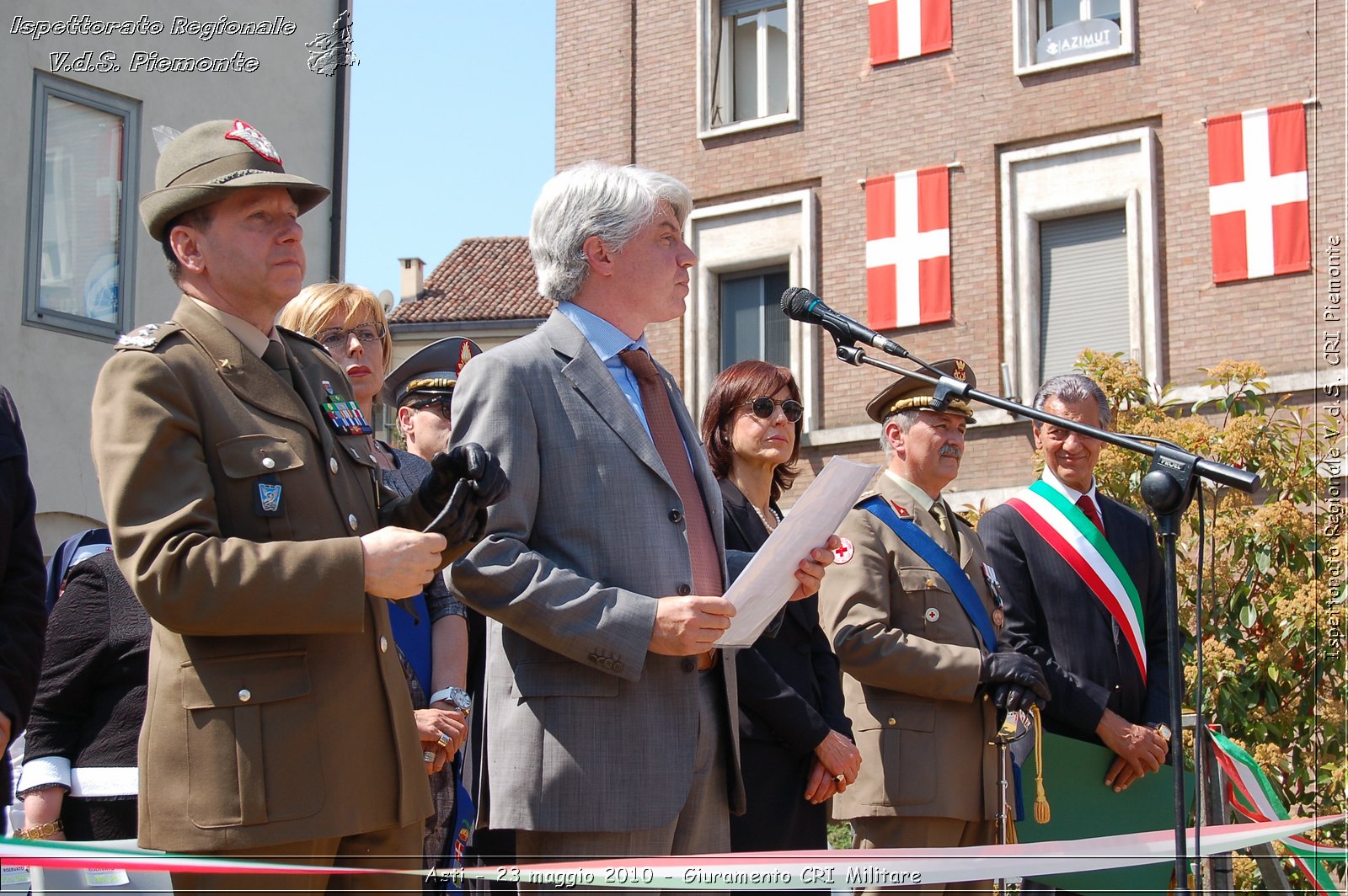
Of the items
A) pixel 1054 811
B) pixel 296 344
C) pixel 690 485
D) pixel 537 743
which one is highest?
→ pixel 296 344

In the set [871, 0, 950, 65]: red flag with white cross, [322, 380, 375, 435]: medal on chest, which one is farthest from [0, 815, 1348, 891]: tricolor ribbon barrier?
[871, 0, 950, 65]: red flag with white cross

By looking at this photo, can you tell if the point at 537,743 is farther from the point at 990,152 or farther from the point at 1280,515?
the point at 990,152

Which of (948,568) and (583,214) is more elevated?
(583,214)

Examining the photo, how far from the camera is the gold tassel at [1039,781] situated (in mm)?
5723

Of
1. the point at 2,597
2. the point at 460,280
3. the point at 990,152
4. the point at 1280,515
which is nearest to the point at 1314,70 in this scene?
the point at 990,152

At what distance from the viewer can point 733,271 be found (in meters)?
20.3

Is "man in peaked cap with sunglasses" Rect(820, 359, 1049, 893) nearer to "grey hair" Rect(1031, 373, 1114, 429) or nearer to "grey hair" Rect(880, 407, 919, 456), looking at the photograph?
"grey hair" Rect(880, 407, 919, 456)

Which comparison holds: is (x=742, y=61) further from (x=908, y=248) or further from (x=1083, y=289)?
(x=1083, y=289)

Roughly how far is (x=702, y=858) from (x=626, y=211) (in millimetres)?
1641

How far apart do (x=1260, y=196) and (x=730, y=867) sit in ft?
48.4

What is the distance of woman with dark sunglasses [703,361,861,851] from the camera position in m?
4.90

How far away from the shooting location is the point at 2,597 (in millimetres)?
3482

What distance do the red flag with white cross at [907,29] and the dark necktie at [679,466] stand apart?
51.7 feet

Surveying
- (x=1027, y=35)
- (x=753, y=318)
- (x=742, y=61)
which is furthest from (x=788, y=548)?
(x=742, y=61)
